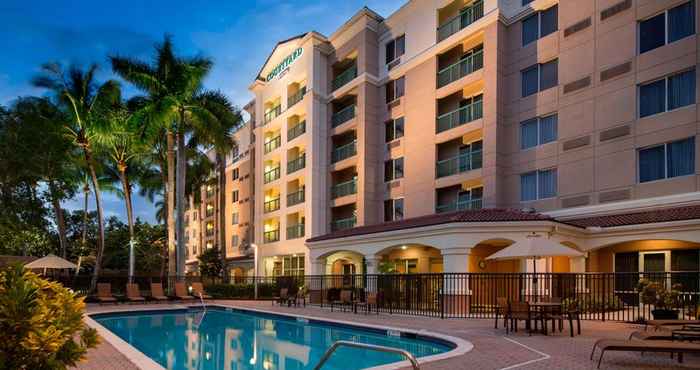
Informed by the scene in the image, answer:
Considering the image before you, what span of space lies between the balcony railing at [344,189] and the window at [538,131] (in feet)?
38.1

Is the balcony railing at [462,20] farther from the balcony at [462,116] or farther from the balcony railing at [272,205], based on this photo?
the balcony railing at [272,205]

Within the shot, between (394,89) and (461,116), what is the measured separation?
6041 millimetres

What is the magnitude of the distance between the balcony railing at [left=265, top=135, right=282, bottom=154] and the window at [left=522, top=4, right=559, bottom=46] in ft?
66.3

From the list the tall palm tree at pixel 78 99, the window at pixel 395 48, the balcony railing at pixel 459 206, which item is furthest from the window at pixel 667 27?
the tall palm tree at pixel 78 99

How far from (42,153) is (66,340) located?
25399mm

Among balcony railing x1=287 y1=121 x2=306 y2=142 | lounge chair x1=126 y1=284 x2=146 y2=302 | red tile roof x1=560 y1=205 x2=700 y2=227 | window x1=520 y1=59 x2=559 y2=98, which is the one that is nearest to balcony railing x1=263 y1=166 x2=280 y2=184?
balcony railing x1=287 y1=121 x2=306 y2=142

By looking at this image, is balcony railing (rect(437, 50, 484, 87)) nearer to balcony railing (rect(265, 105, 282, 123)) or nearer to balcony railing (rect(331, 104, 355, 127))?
balcony railing (rect(331, 104, 355, 127))

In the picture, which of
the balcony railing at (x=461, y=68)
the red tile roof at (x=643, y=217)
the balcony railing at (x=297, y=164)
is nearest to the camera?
the red tile roof at (x=643, y=217)

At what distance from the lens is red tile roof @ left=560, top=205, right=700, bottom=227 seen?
55.8ft

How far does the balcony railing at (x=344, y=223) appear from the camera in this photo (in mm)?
32416

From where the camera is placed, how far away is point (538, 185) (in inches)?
923

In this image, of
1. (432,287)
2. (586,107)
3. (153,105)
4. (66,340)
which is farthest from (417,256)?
(66,340)

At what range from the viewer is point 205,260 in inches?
1695

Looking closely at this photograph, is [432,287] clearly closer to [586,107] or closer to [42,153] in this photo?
[586,107]
